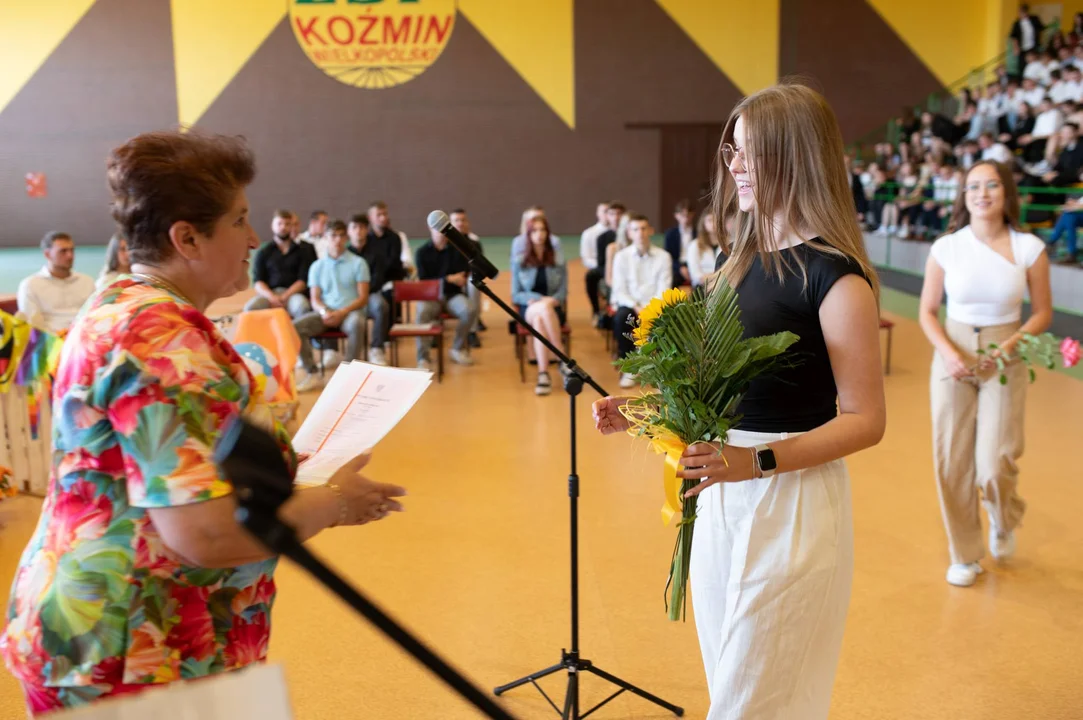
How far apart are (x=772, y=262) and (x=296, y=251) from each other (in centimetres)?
713

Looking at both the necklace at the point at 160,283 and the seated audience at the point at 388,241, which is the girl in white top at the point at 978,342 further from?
the seated audience at the point at 388,241

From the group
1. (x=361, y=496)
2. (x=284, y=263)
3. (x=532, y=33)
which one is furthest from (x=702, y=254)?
(x=532, y=33)

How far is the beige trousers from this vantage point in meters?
3.49

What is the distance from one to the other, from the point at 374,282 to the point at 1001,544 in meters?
5.92

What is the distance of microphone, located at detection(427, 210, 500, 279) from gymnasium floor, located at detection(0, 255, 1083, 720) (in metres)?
1.31

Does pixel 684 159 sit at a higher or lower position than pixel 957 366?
higher

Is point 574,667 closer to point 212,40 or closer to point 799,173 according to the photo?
point 799,173

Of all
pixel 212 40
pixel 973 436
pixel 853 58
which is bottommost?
pixel 973 436

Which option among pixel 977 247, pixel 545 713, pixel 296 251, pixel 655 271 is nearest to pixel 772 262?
pixel 545 713

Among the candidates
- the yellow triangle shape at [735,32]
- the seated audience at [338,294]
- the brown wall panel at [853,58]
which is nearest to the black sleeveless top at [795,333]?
the seated audience at [338,294]

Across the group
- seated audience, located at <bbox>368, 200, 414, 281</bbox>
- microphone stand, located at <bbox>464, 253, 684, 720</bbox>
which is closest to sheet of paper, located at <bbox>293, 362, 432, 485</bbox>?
microphone stand, located at <bbox>464, 253, 684, 720</bbox>

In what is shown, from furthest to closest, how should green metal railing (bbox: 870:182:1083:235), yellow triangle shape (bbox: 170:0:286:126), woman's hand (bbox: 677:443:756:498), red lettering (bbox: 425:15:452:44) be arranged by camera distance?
red lettering (bbox: 425:15:452:44) → yellow triangle shape (bbox: 170:0:286:126) → green metal railing (bbox: 870:182:1083:235) → woman's hand (bbox: 677:443:756:498)

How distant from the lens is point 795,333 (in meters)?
1.78

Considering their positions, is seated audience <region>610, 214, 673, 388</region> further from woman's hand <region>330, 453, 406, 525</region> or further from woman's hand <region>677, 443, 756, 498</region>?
woman's hand <region>330, 453, 406, 525</region>
